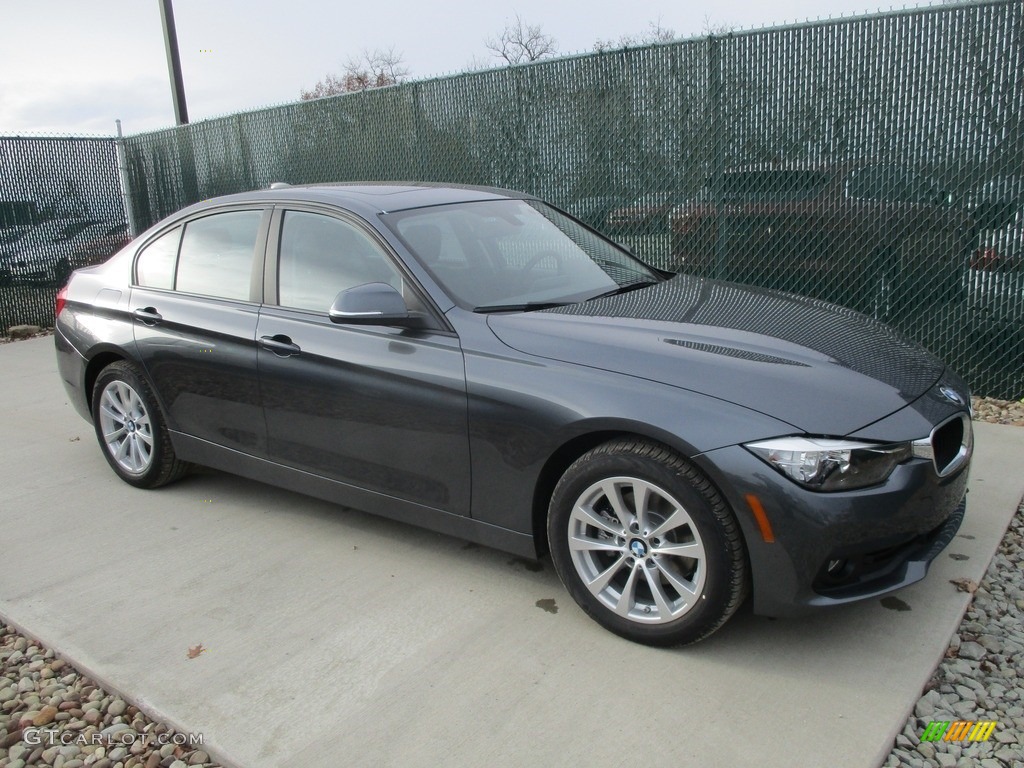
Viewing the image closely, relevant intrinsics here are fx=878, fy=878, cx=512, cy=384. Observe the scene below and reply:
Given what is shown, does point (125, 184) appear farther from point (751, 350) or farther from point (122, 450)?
point (751, 350)

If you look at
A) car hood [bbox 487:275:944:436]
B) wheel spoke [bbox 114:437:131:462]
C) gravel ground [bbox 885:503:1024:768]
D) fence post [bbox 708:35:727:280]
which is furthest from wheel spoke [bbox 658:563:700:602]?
fence post [bbox 708:35:727:280]

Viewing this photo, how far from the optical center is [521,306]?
369cm

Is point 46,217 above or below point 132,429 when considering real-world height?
above

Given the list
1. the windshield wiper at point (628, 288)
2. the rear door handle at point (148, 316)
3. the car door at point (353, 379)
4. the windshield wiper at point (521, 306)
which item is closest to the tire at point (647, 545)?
the car door at point (353, 379)

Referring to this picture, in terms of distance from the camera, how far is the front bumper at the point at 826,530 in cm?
277

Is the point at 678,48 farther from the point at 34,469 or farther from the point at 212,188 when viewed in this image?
the point at 212,188

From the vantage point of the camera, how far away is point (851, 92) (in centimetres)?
632

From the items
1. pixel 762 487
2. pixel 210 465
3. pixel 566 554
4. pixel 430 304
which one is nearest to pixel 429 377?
pixel 430 304

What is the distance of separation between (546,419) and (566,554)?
509 mm

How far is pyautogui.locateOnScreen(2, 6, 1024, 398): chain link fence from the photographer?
233 inches

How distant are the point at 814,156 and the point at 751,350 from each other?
3.97m

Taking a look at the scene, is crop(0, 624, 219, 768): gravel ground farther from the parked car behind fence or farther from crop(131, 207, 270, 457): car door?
the parked car behind fence

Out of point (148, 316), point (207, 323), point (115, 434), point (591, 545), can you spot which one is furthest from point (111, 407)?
point (591, 545)
